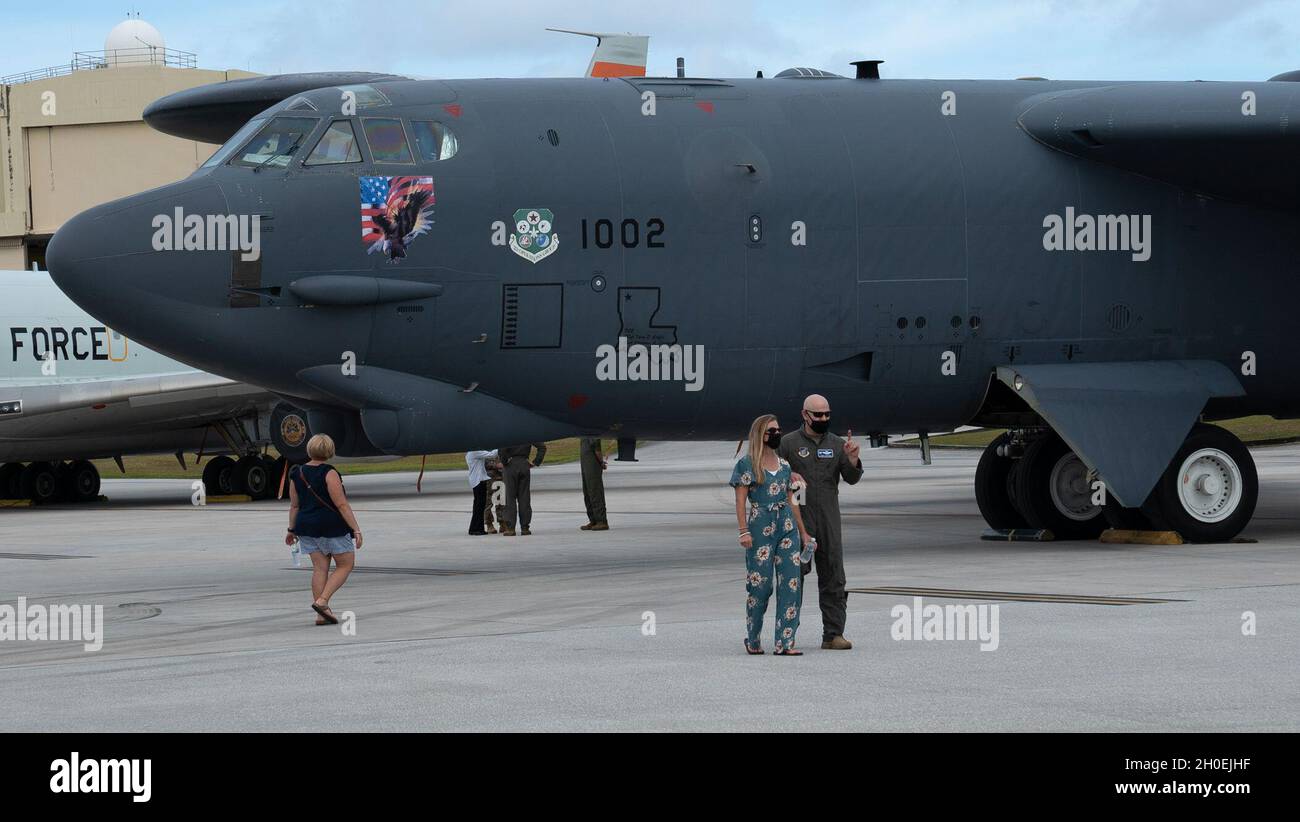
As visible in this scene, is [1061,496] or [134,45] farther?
[134,45]

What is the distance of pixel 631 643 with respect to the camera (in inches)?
473

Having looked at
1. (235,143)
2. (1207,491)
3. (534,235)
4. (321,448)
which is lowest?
(1207,491)

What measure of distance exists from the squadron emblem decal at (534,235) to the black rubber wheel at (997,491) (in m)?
7.41

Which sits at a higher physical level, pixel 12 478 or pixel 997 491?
pixel 997 491

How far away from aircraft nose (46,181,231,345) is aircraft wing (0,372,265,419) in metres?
15.4

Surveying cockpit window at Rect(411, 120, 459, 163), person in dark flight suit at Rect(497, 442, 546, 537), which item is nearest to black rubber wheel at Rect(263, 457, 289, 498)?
person in dark flight suit at Rect(497, 442, 546, 537)

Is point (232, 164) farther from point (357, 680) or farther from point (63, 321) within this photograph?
point (63, 321)

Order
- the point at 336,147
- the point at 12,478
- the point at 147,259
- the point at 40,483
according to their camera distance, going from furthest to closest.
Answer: the point at 40,483 < the point at 12,478 < the point at 336,147 < the point at 147,259

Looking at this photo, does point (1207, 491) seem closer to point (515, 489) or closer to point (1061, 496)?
point (1061, 496)

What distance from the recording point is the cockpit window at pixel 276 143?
1658cm

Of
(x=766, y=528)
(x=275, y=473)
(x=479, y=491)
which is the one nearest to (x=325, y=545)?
(x=766, y=528)

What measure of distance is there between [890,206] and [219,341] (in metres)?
7.60

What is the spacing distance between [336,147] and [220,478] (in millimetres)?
20431
